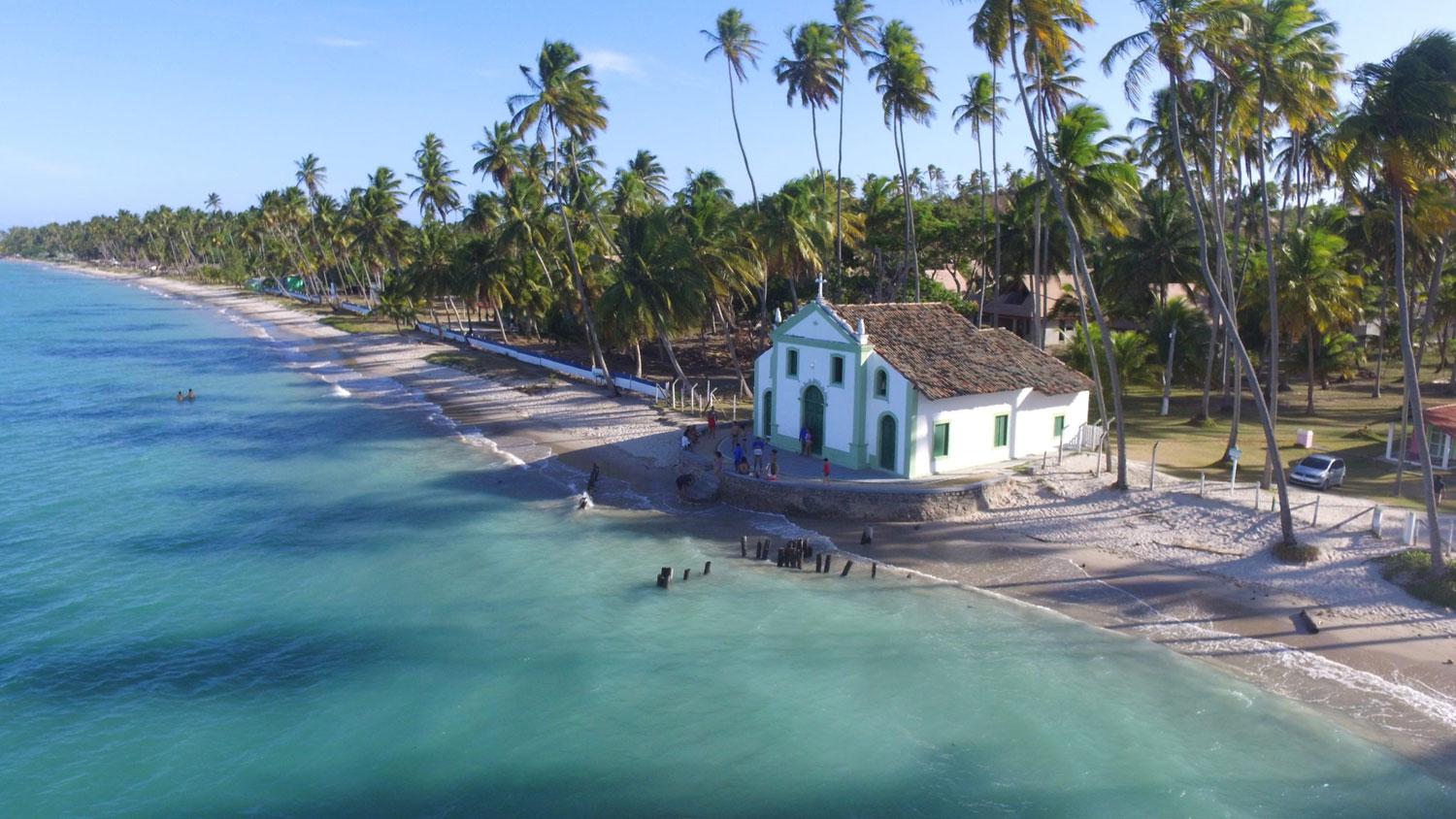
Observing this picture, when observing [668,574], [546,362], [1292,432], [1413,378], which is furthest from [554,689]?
[546,362]

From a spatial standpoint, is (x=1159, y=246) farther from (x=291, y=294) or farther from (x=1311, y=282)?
(x=291, y=294)

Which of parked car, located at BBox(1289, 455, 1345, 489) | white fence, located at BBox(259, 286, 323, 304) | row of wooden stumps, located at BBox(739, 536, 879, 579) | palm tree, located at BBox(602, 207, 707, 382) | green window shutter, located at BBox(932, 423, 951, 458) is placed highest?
white fence, located at BBox(259, 286, 323, 304)

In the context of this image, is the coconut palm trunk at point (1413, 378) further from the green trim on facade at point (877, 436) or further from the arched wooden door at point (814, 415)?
the arched wooden door at point (814, 415)

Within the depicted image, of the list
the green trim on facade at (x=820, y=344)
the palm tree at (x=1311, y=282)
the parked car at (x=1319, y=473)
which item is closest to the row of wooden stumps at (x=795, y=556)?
the green trim on facade at (x=820, y=344)

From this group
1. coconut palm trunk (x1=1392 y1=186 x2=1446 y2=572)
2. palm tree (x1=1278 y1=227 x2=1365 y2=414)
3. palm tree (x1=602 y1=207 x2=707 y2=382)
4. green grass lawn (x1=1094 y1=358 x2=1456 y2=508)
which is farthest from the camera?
palm tree (x1=602 y1=207 x2=707 y2=382)

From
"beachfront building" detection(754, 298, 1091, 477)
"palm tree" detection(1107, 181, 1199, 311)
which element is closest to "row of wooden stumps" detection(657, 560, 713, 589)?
"beachfront building" detection(754, 298, 1091, 477)

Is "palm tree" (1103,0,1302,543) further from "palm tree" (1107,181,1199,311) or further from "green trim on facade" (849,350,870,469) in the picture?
"palm tree" (1107,181,1199,311)
